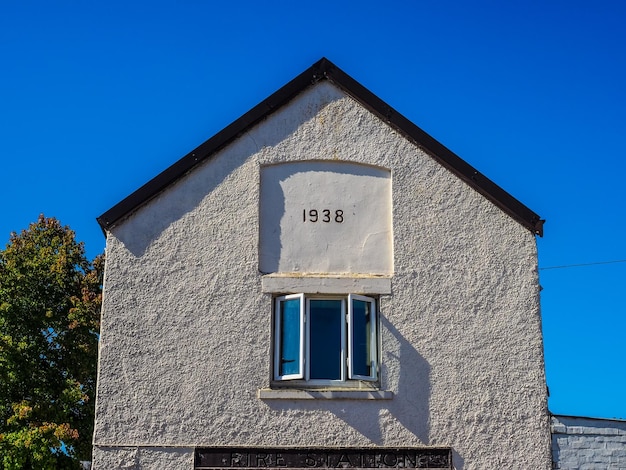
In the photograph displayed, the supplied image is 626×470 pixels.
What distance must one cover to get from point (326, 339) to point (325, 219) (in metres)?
1.92

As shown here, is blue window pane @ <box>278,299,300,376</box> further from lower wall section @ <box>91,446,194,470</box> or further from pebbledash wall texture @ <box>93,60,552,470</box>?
lower wall section @ <box>91,446,194,470</box>

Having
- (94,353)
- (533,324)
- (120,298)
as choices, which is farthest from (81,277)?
(533,324)

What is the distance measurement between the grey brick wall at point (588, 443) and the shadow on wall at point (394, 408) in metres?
2.03

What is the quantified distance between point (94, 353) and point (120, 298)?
52.1 feet

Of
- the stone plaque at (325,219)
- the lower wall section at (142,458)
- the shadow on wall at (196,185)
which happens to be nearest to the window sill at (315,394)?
the lower wall section at (142,458)

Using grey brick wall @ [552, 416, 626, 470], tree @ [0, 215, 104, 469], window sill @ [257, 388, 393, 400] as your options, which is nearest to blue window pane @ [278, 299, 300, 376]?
window sill @ [257, 388, 393, 400]

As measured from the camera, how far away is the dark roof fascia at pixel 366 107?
45.0ft

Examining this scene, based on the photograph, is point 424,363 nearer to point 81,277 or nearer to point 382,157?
point 382,157

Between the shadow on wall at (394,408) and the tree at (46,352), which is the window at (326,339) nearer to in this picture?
the shadow on wall at (394,408)

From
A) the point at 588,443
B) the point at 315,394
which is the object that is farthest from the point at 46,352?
the point at 588,443

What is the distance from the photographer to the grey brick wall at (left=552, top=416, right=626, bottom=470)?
13305mm

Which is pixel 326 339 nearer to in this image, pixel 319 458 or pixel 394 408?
pixel 394 408

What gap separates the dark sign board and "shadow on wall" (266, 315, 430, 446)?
0.48 ft

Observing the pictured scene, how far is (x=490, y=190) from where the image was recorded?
1412 cm
